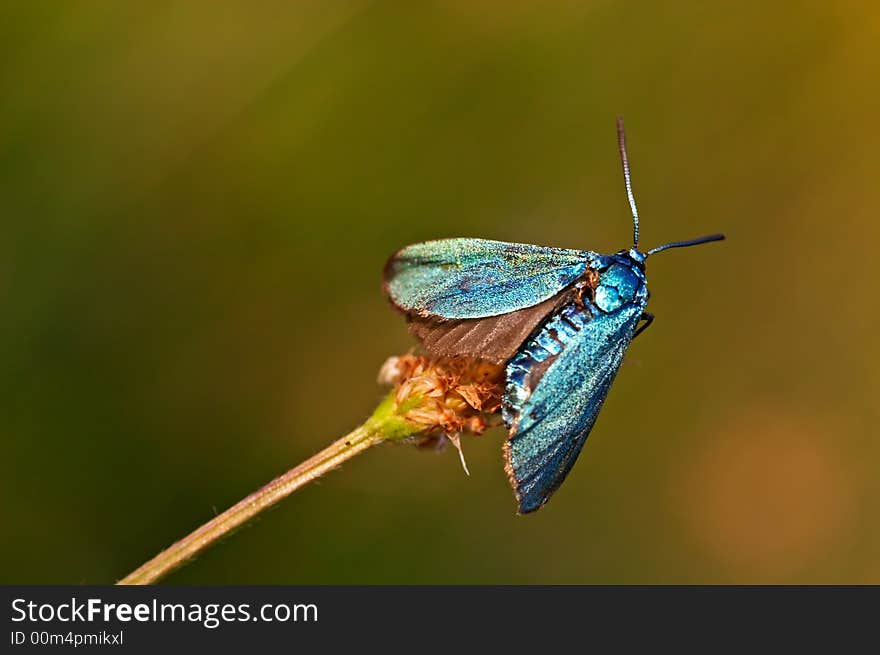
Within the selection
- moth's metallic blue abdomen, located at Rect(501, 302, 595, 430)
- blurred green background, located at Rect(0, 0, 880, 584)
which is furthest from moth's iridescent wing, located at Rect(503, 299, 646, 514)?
blurred green background, located at Rect(0, 0, 880, 584)

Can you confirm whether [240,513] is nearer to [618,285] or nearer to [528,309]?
[528,309]

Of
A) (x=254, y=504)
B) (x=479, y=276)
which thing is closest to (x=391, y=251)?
(x=479, y=276)

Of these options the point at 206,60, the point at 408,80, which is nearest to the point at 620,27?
the point at 408,80

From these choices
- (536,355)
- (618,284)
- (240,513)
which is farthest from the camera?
(618,284)

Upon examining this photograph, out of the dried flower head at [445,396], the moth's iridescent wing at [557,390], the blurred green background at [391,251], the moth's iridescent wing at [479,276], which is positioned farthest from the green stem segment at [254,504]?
the blurred green background at [391,251]

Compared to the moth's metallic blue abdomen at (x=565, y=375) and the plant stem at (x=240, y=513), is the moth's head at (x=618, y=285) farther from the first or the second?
the plant stem at (x=240, y=513)

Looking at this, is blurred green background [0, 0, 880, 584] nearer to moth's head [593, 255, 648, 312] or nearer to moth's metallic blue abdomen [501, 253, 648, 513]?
moth's metallic blue abdomen [501, 253, 648, 513]

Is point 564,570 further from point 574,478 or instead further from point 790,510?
point 790,510
